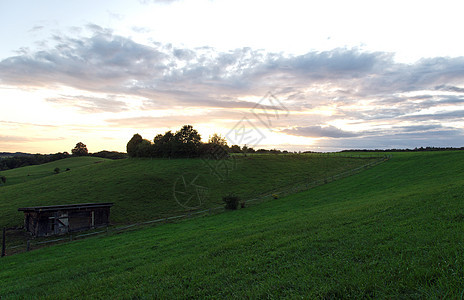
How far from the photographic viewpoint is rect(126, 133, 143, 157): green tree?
8212 centimetres

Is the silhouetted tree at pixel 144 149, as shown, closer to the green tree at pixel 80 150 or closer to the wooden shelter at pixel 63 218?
the wooden shelter at pixel 63 218

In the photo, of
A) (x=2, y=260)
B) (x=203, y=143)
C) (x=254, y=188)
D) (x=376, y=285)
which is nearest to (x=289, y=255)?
(x=376, y=285)

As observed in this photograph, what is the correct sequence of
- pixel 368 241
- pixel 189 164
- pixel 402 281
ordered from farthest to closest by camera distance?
pixel 189 164 < pixel 368 241 < pixel 402 281

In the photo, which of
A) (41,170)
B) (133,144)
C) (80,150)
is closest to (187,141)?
(133,144)

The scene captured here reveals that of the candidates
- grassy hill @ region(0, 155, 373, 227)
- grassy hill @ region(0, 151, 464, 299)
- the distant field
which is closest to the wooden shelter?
grassy hill @ region(0, 155, 373, 227)

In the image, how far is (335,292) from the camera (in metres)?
5.42

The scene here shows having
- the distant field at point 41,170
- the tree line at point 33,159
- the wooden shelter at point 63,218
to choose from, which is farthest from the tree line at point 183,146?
the tree line at point 33,159

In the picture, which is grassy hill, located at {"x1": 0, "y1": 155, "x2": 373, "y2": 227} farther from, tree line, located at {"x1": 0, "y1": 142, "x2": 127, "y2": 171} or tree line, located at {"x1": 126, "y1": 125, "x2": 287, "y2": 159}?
tree line, located at {"x1": 0, "y1": 142, "x2": 127, "y2": 171}

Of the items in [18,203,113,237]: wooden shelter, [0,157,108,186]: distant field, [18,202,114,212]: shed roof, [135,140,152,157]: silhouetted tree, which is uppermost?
[135,140,152,157]: silhouetted tree

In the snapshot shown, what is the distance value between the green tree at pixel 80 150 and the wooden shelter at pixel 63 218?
11754 centimetres

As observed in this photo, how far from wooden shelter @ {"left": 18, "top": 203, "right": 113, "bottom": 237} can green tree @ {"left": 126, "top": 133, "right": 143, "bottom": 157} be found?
51.7m

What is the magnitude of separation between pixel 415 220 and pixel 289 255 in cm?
617

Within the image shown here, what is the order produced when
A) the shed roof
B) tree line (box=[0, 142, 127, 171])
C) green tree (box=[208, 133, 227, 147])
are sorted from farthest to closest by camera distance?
tree line (box=[0, 142, 127, 171]), green tree (box=[208, 133, 227, 147]), the shed roof

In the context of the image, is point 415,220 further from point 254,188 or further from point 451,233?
point 254,188
